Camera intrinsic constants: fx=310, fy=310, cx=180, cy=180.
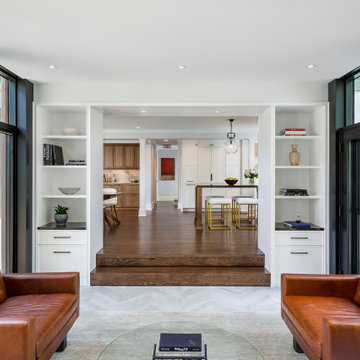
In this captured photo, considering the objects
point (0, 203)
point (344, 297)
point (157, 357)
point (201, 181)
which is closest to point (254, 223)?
point (201, 181)

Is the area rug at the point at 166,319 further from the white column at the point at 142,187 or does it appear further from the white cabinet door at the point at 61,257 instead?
the white column at the point at 142,187

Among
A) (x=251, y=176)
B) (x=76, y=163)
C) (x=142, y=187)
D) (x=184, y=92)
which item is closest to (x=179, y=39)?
(x=184, y=92)

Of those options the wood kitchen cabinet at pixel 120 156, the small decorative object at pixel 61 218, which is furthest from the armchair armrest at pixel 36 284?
the wood kitchen cabinet at pixel 120 156

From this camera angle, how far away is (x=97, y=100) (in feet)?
13.1

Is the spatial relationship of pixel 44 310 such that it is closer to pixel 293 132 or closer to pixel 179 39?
pixel 179 39

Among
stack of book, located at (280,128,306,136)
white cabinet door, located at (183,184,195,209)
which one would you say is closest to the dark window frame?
stack of book, located at (280,128,306,136)

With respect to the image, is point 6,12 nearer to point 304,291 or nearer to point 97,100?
point 97,100

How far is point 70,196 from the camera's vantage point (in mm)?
4004

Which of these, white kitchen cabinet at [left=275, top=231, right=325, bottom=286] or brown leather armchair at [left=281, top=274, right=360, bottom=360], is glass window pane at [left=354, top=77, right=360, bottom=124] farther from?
brown leather armchair at [left=281, top=274, right=360, bottom=360]

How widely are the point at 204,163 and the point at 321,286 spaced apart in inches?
268

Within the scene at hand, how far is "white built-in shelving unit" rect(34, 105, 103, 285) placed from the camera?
3.95m

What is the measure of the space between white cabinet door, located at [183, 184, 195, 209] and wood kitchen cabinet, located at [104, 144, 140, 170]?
1934 millimetres

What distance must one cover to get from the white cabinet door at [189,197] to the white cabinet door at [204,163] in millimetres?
371

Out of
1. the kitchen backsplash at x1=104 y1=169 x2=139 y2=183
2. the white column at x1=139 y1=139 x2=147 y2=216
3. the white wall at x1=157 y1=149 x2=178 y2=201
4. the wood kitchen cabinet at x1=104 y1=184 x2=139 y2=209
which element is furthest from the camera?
the white wall at x1=157 y1=149 x2=178 y2=201
